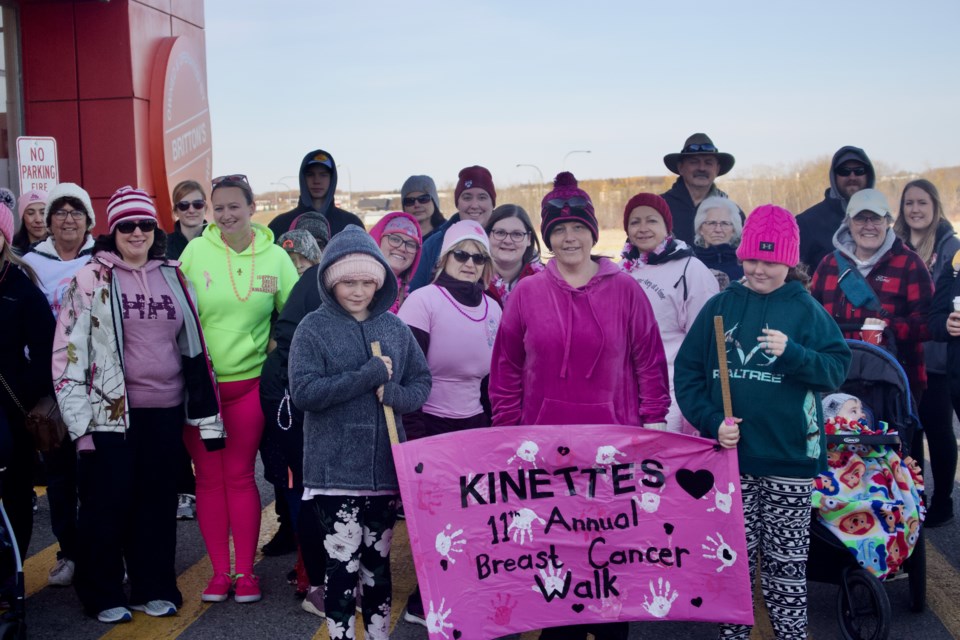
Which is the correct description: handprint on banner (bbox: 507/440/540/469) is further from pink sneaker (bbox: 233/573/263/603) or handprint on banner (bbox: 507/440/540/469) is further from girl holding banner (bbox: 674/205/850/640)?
pink sneaker (bbox: 233/573/263/603)

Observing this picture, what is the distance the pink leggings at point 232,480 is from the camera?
5359 mm

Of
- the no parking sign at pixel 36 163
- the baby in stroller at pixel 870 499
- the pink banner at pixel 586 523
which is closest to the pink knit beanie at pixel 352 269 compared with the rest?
the pink banner at pixel 586 523

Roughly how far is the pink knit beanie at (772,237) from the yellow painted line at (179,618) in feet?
11.0

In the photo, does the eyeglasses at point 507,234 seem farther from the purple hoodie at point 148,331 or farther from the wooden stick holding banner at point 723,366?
the wooden stick holding banner at point 723,366

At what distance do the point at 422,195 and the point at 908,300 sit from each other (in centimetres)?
359

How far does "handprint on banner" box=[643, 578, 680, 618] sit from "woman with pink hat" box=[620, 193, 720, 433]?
4.14ft

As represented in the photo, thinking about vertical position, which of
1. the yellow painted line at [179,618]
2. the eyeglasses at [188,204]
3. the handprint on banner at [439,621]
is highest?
the eyeglasses at [188,204]

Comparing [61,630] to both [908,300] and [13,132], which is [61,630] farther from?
[13,132]

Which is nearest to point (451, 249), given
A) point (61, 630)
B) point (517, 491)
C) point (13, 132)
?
point (517, 491)

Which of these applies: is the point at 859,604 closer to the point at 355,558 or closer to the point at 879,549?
the point at 879,549

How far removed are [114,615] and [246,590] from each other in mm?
673

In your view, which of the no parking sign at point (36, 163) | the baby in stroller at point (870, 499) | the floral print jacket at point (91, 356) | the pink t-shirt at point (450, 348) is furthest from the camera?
the no parking sign at point (36, 163)

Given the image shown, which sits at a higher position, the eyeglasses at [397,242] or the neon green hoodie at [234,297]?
the eyeglasses at [397,242]

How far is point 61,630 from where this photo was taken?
4.93 metres
